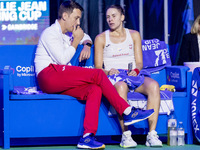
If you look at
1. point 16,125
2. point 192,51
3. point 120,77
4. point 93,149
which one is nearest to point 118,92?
point 120,77

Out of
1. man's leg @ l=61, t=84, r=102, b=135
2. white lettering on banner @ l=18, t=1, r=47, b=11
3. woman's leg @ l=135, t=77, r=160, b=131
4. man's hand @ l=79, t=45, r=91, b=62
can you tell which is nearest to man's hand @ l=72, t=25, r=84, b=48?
man's hand @ l=79, t=45, r=91, b=62

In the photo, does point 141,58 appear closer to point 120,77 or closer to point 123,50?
point 123,50

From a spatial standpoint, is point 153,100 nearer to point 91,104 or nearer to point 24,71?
point 91,104

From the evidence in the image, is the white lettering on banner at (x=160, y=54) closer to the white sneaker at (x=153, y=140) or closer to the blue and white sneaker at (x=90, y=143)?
the white sneaker at (x=153, y=140)

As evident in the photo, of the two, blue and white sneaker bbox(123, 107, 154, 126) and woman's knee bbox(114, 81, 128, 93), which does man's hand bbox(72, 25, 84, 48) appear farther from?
blue and white sneaker bbox(123, 107, 154, 126)

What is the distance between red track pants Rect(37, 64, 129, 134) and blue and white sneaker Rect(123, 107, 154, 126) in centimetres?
7

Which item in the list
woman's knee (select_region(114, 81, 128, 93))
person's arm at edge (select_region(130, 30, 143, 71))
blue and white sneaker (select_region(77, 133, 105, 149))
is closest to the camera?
blue and white sneaker (select_region(77, 133, 105, 149))

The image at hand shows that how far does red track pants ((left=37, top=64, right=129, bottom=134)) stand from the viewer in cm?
386

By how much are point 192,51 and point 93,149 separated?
5.80 ft

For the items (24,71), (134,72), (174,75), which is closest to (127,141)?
(134,72)

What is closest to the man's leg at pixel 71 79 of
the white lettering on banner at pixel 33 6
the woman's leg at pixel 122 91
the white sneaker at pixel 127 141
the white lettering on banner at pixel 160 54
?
the woman's leg at pixel 122 91

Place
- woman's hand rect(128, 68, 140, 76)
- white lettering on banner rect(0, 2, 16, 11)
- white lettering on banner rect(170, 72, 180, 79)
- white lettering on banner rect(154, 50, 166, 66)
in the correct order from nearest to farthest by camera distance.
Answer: woman's hand rect(128, 68, 140, 76) < white lettering on banner rect(170, 72, 180, 79) < white lettering on banner rect(154, 50, 166, 66) < white lettering on banner rect(0, 2, 16, 11)

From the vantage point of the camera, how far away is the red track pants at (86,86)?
386cm

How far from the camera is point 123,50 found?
4.52 meters
